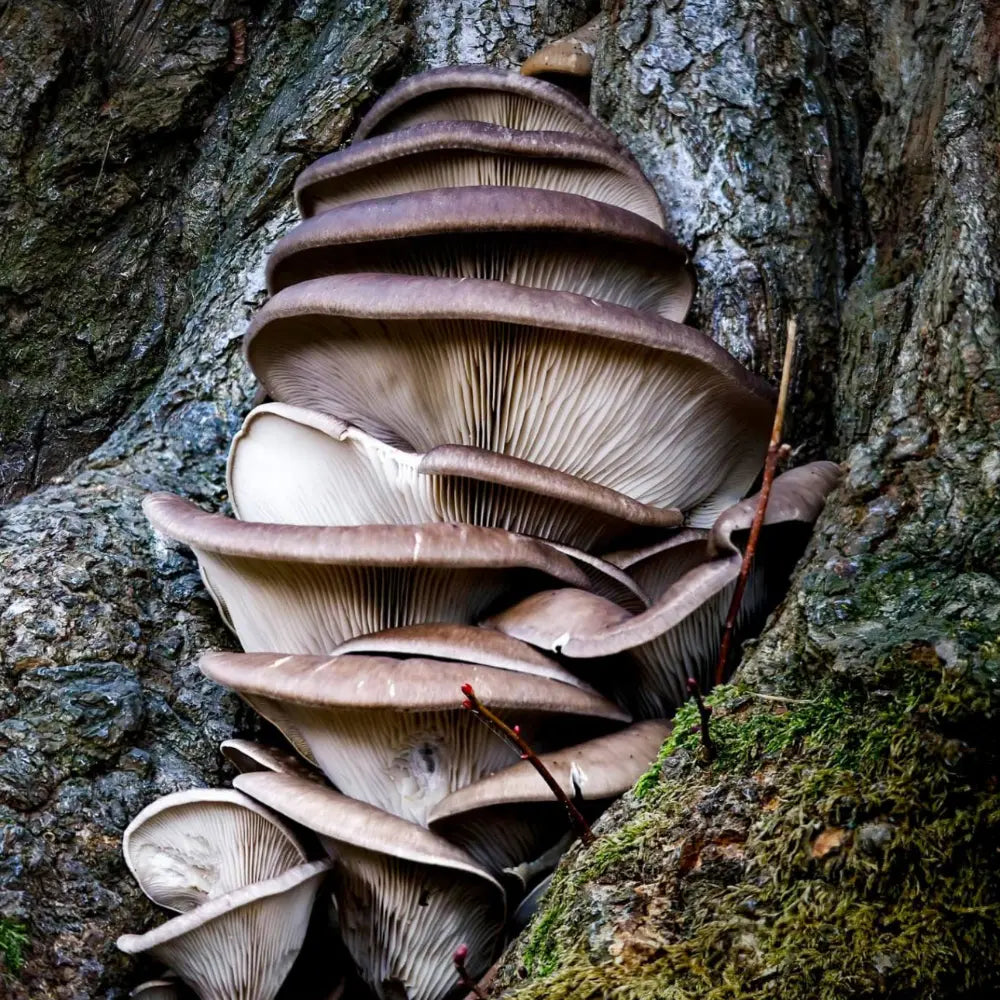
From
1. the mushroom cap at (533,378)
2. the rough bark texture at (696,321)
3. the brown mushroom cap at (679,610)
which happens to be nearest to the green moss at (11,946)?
the rough bark texture at (696,321)

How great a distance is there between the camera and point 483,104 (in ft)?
12.0

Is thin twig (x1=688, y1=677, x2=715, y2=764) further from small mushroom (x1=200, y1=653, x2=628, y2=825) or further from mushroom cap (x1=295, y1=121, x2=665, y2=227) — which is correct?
mushroom cap (x1=295, y1=121, x2=665, y2=227)

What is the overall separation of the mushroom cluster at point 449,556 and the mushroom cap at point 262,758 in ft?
0.04

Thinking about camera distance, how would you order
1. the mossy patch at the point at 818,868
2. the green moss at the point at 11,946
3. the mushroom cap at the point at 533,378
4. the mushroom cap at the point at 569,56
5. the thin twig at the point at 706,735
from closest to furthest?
1. the mossy patch at the point at 818,868
2. the thin twig at the point at 706,735
3. the green moss at the point at 11,946
4. the mushroom cap at the point at 533,378
5. the mushroom cap at the point at 569,56

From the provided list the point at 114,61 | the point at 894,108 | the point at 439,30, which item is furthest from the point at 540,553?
the point at 114,61

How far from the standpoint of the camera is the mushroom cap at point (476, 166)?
3207mm

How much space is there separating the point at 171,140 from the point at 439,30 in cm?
137

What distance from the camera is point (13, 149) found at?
4539 mm

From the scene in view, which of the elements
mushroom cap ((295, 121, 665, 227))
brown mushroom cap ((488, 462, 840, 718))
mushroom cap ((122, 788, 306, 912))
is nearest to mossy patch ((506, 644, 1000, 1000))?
brown mushroom cap ((488, 462, 840, 718))

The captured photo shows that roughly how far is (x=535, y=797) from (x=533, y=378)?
3.89 feet

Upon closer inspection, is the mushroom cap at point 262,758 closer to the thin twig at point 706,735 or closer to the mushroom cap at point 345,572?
the mushroom cap at point 345,572

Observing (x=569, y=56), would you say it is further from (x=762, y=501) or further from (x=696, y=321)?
(x=762, y=501)

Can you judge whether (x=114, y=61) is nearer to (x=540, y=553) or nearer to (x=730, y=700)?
(x=540, y=553)

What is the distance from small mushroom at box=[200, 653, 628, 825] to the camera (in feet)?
7.76
